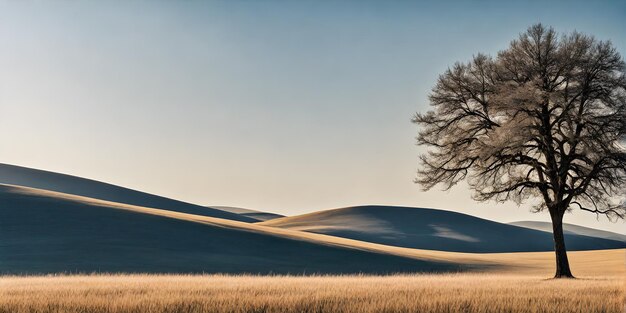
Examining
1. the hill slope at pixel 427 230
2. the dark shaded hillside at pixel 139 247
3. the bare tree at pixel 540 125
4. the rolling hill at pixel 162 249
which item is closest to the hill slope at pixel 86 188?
the hill slope at pixel 427 230

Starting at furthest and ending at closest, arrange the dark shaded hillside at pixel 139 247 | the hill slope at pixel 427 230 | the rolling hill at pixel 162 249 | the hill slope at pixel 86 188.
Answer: the hill slope at pixel 86 188 → the hill slope at pixel 427 230 → the rolling hill at pixel 162 249 → the dark shaded hillside at pixel 139 247

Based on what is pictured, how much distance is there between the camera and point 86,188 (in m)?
167

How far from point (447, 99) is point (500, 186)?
428 cm

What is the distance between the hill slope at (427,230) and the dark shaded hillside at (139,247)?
2374 inches

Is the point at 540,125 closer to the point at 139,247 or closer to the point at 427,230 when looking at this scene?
the point at 139,247

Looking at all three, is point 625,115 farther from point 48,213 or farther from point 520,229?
point 520,229

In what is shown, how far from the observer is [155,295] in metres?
13.1

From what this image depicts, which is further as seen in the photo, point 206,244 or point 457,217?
point 457,217

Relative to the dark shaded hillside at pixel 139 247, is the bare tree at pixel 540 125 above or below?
above

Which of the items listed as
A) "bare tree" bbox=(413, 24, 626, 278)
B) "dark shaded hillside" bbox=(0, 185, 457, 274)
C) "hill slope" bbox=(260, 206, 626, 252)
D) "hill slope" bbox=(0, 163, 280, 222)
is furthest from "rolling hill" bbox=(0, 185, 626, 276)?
"hill slope" bbox=(0, 163, 280, 222)

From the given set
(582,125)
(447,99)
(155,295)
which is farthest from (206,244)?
(155,295)

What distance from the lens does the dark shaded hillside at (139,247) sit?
42188 millimetres

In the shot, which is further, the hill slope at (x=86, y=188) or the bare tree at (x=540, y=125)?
the hill slope at (x=86, y=188)

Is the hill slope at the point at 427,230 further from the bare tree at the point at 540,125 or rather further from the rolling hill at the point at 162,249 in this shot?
the bare tree at the point at 540,125
